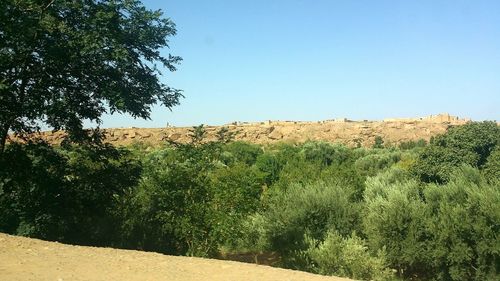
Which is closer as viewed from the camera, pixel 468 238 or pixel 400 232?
pixel 468 238

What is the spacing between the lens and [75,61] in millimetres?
11695

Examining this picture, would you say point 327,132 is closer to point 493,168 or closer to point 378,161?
point 378,161

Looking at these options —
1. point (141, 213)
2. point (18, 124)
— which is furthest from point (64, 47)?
point (141, 213)

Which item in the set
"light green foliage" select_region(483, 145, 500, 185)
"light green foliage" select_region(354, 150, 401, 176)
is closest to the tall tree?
"light green foliage" select_region(483, 145, 500, 185)

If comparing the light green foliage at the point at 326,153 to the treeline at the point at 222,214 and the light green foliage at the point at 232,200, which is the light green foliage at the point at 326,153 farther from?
the light green foliage at the point at 232,200

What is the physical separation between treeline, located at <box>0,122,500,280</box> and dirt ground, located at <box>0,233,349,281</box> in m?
3.29

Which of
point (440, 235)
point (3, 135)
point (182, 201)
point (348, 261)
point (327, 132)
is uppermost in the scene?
point (3, 135)

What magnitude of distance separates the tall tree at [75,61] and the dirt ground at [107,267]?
149 inches

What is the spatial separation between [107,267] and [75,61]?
5648 millimetres

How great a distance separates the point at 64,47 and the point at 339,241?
28.4 ft

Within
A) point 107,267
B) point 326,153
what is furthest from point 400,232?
point 326,153

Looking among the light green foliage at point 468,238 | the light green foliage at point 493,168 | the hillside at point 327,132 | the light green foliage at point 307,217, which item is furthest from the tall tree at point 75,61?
the hillside at point 327,132

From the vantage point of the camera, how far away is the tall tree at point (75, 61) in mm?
11156

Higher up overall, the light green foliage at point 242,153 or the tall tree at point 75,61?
the tall tree at point 75,61
